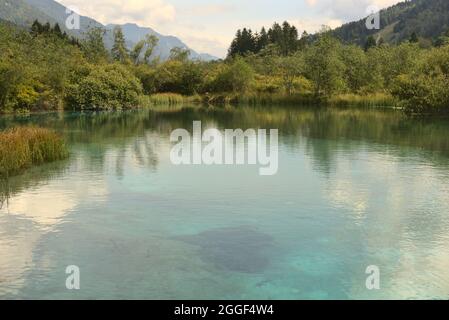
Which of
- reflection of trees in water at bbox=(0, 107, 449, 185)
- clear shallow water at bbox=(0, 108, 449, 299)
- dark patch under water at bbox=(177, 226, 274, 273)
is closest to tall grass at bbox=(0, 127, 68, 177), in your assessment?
clear shallow water at bbox=(0, 108, 449, 299)

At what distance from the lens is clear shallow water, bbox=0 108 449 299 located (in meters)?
9.23

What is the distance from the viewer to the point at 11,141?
19.5m

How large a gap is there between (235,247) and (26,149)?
41.2 feet

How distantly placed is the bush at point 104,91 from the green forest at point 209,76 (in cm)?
12

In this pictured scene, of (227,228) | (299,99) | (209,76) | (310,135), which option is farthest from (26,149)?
(209,76)

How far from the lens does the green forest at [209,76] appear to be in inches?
1944

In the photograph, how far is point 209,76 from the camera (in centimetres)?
8638

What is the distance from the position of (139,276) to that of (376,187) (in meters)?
10.4

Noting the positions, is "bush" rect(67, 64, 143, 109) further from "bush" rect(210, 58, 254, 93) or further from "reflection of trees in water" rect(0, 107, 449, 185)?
"bush" rect(210, 58, 254, 93)

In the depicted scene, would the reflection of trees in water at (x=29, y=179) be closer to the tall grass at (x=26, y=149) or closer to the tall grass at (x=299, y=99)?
the tall grass at (x=26, y=149)

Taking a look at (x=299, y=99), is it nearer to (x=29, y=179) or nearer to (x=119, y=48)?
(x=119, y=48)

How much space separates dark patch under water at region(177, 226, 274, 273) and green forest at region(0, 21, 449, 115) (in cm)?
3964
